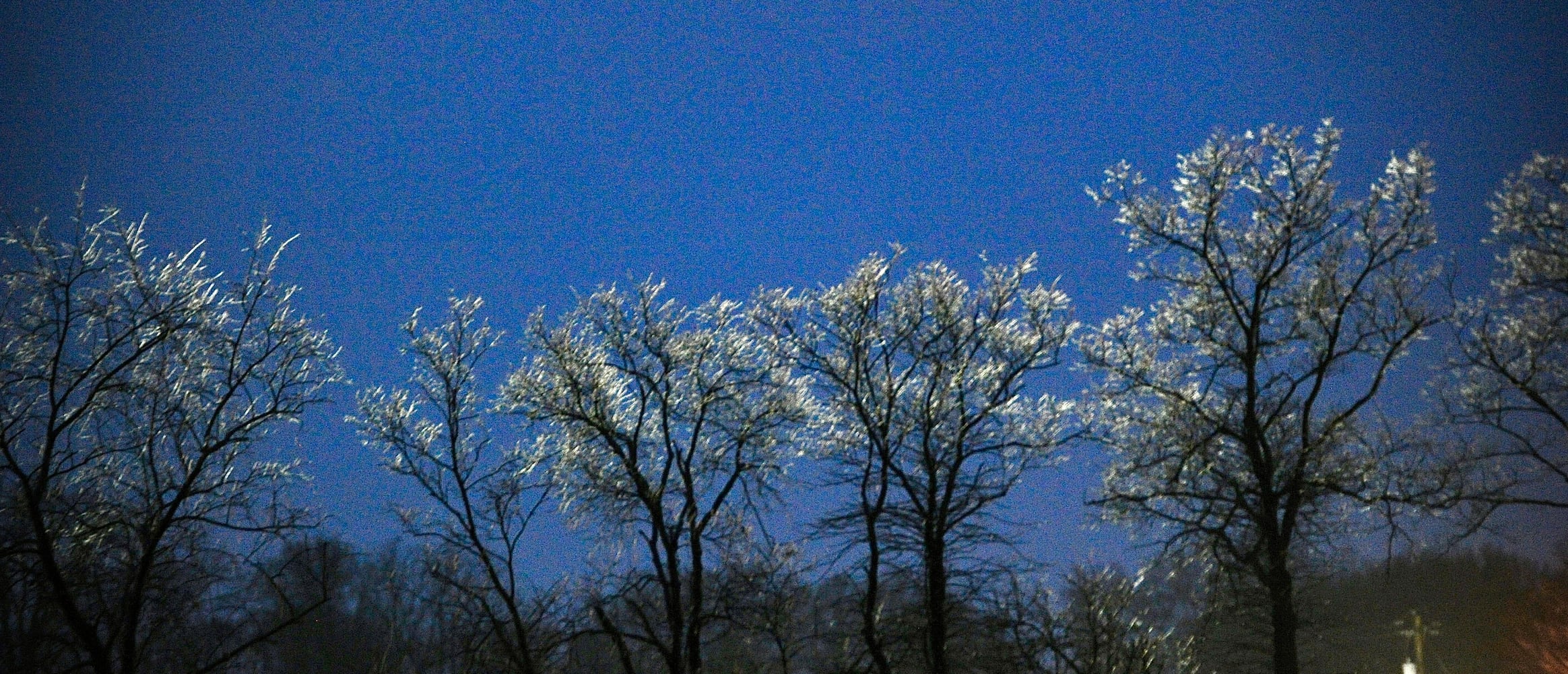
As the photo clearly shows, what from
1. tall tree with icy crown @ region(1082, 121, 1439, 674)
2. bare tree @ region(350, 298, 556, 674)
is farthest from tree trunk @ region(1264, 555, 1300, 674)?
bare tree @ region(350, 298, 556, 674)

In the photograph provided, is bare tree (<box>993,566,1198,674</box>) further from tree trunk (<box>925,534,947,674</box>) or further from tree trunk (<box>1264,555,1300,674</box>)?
tree trunk (<box>1264,555,1300,674</box>)

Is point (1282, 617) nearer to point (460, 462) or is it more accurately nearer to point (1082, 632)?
point (1082, 632)

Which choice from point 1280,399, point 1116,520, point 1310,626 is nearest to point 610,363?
point 1116,520

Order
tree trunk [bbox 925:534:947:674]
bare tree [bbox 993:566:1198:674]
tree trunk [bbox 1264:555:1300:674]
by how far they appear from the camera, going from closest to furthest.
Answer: tree trunk [bbox 925:534:947:674] → bare tree [bbox 993:566:1198:674] → tree trunk [bbox 1264:555:1300:674]

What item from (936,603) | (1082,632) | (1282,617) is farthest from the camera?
(1282,617)

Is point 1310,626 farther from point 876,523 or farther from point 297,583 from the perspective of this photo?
point 297,583

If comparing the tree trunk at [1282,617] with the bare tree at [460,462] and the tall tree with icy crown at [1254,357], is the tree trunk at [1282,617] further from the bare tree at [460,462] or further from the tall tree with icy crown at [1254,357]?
the bare tree at [460,462]

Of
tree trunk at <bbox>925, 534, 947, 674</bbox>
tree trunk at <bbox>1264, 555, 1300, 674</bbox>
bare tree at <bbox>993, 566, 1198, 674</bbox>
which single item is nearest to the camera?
tree trunk at <bbox>925, 534, 947, 674</bbox>

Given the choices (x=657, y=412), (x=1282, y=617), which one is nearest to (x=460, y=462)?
(x=657, y=412)

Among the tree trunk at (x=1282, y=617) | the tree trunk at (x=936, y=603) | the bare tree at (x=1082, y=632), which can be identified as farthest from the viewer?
the tree trunk at (x=1282, y=617)

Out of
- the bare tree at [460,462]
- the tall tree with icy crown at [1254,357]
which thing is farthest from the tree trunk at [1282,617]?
the bare tree at [460,462]

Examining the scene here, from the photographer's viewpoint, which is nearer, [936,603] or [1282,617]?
[936,603]

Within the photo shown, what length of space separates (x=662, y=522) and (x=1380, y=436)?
9.30 meters

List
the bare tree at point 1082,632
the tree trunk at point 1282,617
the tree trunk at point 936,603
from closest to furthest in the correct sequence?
the tree trunk at point 936,603
the bare tree at point 1082,632
the tree trunk at point 1282,617
